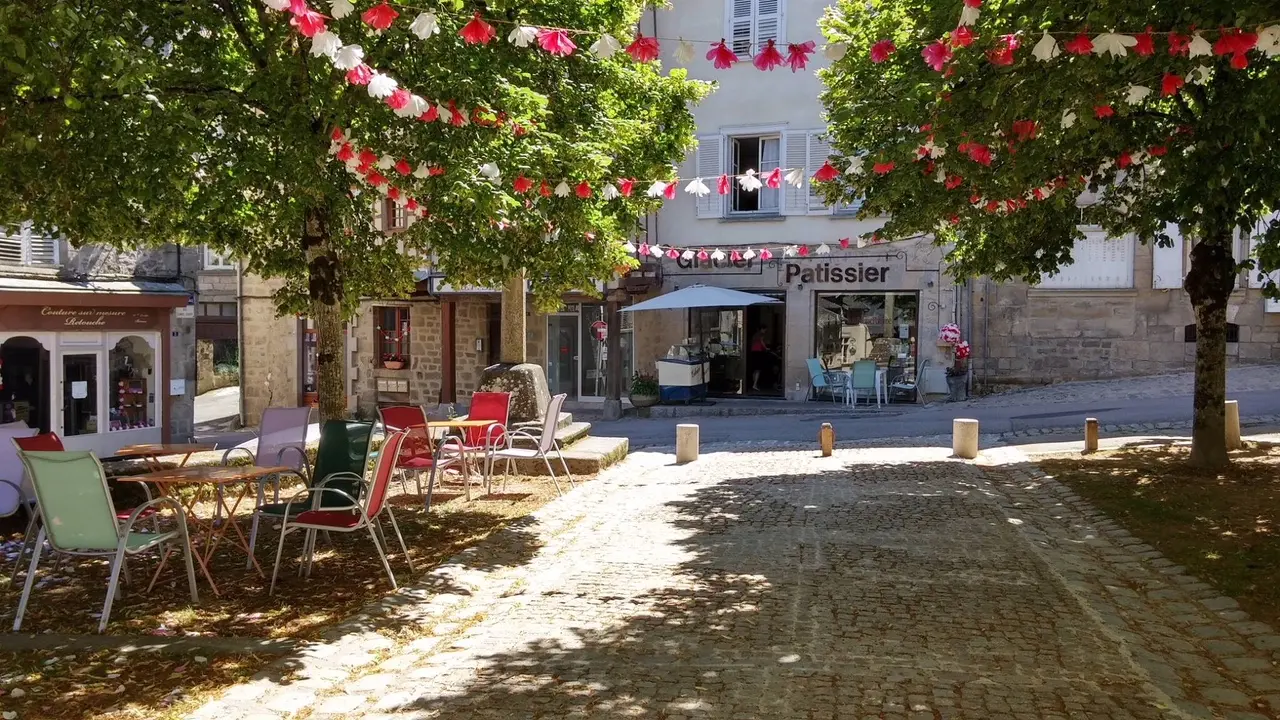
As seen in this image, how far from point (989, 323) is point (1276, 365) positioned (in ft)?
16.3

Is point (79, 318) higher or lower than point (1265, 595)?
higher

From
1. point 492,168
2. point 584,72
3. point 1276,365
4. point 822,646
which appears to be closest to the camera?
point 822,646

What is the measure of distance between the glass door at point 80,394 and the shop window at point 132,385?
318 mm

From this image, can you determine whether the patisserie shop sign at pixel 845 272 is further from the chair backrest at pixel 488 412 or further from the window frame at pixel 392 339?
the chair backrest at pixel 488 412

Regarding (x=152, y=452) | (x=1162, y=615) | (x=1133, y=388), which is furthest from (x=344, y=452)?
(x=1133, y=388)

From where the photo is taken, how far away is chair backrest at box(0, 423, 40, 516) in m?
7.47

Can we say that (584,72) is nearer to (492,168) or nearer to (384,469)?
(492,168)

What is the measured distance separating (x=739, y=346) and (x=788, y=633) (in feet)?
57.5

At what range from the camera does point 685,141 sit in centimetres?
1413

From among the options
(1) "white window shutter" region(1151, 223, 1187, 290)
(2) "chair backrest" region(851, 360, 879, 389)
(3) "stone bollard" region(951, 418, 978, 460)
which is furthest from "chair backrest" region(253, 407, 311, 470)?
(1) "white window shutter" region(1151, 223, 1187, 290)

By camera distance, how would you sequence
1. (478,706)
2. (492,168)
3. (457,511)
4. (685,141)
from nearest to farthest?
(478,706)
(492,168)
(457,511)
(685,141)

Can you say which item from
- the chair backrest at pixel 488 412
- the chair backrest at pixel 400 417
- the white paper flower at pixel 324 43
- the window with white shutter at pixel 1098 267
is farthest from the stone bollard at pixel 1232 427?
the white paper flower at pixel 324 43

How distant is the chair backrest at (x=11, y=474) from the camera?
747 centimetres

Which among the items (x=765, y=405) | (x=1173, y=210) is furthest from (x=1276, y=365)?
(x=1173, y=210)
